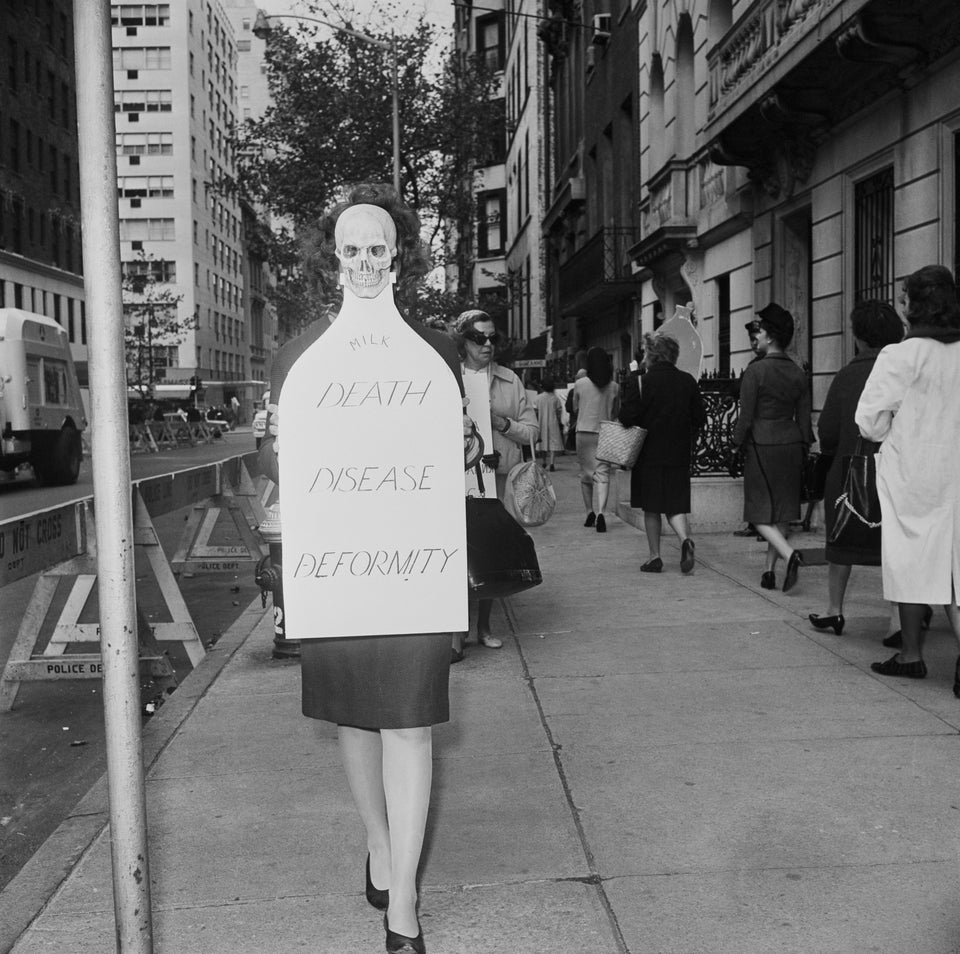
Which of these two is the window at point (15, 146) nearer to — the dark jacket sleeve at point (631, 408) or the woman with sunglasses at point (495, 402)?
the dark jacket sleeve at point (631, 408)

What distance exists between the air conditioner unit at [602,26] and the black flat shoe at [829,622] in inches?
787

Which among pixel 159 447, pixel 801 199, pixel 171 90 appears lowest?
pixel 159 447

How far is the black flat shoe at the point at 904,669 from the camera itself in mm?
6117

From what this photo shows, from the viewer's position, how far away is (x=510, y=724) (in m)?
5.55

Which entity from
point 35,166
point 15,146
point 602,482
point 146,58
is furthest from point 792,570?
point 146,58

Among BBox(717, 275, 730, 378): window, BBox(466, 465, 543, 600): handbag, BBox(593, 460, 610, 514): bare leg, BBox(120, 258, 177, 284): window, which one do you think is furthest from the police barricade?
BBox(120, 258, 177, 284): window

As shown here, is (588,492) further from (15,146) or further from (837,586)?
(15,146)

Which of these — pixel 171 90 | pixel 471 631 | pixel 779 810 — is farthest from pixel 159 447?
pixel 171 90

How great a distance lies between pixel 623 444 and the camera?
10031mm

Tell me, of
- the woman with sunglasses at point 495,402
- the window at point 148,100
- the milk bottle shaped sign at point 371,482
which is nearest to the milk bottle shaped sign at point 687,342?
the woman with sunglasses at point 495,402

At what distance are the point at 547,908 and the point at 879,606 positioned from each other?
5248 millimetres

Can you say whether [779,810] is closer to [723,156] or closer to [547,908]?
[547,908]

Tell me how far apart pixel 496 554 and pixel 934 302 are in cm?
233

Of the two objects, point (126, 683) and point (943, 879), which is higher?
point (126, 683)
